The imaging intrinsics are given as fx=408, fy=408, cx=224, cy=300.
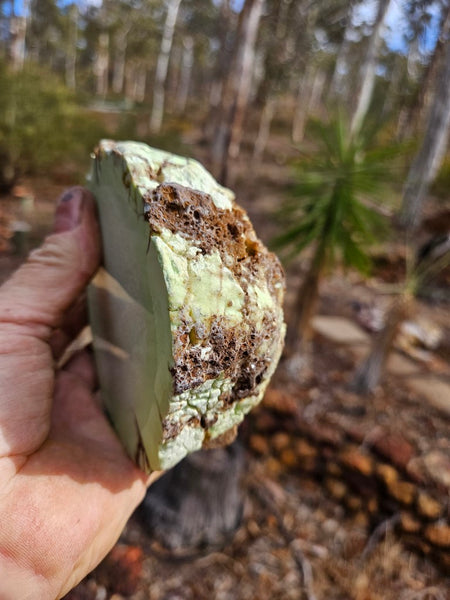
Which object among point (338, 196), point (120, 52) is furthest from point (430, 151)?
point (120, 52)

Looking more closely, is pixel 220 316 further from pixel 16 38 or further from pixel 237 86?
pixel 16 38

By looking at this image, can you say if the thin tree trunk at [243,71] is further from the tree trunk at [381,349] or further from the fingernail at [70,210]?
the fingernail at [70,210]

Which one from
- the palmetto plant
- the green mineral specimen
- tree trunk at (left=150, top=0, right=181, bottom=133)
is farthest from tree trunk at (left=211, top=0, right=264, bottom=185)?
tree trunk at (left=150, top=0, right=181, bottom=133)

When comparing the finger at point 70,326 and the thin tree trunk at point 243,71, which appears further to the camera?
the thin tree trunk at point 243,71

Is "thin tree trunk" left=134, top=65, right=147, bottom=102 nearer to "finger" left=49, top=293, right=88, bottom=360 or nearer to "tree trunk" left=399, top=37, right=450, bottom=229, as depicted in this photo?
"tree trunk" left=399, top=37, right=450, bottom=229

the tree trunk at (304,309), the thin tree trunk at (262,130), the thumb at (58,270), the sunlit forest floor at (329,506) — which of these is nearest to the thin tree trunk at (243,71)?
the tree trunk at (304,309)

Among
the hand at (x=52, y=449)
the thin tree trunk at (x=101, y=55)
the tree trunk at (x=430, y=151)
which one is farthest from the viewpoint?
the thin tree trunk at (x=101, y=55)
